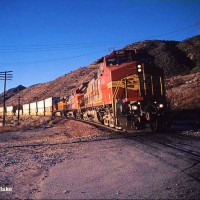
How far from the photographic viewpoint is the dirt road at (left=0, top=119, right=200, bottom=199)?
15.9 feet

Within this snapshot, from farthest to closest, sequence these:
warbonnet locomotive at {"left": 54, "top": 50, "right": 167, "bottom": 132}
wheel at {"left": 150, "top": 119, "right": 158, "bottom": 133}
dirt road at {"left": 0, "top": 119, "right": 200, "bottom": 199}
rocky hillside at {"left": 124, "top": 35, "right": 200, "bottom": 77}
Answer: rocky hillside at {"left": 124, "top": 35, "right": 200, "bottom": 77} < wheel at {"left": 150, "top": 119, "right": 158, "bottom": 133} < warbonnet locomotive at {"left": 54, "top": 50, "right": 167, "bottom": 132} < dirt road at {"left": 0, "top": 119, "right": 200, "bottom": 199}

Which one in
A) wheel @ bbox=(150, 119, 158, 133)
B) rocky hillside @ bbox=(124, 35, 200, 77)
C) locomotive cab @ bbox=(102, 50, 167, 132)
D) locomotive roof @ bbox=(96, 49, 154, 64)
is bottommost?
wheel @ bbox=(150, 119, 158, 133)

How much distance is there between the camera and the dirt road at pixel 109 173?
4844 mm

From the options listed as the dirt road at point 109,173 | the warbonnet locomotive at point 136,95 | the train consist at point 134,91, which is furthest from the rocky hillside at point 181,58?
the dirt road at point 109,173

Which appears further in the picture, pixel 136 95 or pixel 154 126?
pixel 154 126

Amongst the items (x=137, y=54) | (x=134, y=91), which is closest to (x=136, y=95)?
(x=134, y=91)

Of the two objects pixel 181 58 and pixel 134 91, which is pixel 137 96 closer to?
pixel 134 91

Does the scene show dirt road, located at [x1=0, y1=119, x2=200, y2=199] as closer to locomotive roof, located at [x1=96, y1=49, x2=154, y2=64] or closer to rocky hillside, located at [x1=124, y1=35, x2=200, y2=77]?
locomotive roof, located at [x1=96, y1=49, x2=154, y2=64]

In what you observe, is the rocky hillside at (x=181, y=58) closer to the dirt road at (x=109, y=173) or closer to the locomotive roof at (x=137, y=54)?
the locomotive roof at (x=137, y=54)

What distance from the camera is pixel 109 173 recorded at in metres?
6.15

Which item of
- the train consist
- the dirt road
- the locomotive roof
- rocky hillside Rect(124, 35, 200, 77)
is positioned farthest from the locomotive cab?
rocky hillside Rect(124, 35, 200, 77)

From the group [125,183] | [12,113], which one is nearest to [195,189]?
[125,183]

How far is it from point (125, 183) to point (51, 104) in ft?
148

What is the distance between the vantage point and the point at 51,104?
162 ft
